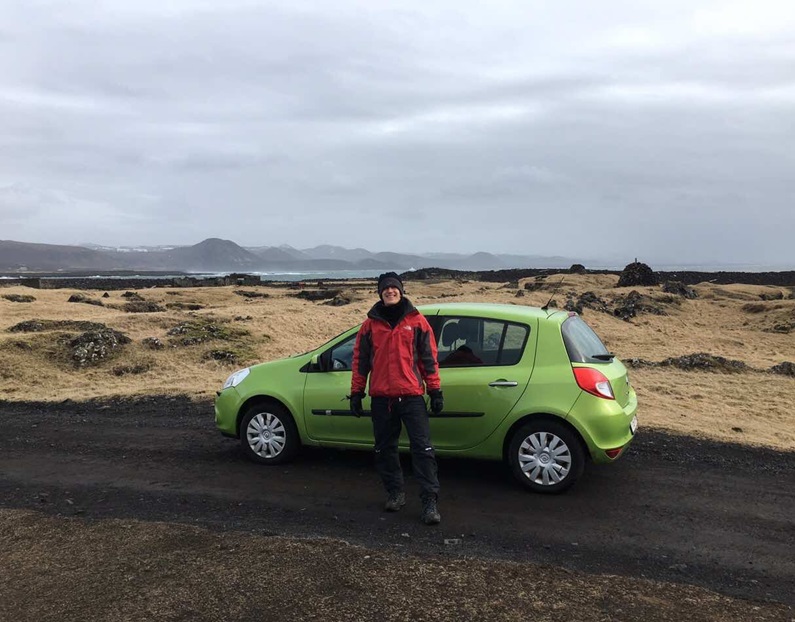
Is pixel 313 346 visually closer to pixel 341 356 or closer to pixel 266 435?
pixel 266 435

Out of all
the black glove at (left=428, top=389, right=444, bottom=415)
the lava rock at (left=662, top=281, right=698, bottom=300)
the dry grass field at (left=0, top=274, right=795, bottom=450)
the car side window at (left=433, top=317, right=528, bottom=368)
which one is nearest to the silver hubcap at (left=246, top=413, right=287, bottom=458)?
the car side window at (left=433, top=317, right=528, bottom=368)

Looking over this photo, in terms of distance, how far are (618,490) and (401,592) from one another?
123 inches

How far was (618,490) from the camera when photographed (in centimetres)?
643

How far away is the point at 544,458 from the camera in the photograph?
6.19 m

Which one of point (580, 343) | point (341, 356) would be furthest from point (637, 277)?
point (341, 356)

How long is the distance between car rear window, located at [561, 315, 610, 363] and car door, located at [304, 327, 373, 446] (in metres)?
2.18

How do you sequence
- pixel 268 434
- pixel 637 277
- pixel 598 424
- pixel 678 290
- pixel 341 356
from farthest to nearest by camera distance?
pixel 637 277 < pixel 678 290 < pixel 268 434 < pixel 341 356 < pixel 598 424

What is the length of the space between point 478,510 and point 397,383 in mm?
1456

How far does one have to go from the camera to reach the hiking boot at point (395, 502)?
5.84 m

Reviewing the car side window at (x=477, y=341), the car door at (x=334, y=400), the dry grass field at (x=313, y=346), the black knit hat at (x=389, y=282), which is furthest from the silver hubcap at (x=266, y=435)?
the dry grass field at (x=313, y=346)

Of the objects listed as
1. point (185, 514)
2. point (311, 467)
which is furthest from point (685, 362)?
point (185, 514)

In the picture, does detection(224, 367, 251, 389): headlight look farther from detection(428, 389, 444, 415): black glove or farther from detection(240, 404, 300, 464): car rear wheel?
detection(428, 389, 444, 415): black glove

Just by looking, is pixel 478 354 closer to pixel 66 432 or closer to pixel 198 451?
pixel 198 451

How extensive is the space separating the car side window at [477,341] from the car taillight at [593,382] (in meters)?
0.62
